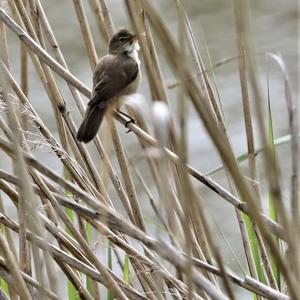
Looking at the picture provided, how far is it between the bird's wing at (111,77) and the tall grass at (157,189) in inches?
5.0

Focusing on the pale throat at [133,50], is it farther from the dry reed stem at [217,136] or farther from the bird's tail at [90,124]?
the dry reed stem at [217,136]

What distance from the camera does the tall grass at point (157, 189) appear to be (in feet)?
4.56

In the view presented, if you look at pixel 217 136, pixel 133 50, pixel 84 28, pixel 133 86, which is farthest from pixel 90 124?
pixel 217 136

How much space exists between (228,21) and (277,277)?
12.7 feet

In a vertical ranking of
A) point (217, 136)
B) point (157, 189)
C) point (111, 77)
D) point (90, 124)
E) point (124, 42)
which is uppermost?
point (124, 42)

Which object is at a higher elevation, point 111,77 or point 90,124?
point 111,77

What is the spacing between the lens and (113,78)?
9.55 feet

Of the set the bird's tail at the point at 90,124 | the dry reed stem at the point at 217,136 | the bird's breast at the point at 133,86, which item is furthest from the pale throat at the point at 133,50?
the dry reed stem at the point at 217,136

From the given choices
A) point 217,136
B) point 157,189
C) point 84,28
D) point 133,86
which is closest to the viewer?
point 217,136

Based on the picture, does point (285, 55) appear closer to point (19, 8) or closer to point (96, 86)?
point (96, 86)

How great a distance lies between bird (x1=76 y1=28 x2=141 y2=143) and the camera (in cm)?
253

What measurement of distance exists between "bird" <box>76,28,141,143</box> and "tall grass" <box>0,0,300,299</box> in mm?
69

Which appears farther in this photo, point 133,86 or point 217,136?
point 133,86

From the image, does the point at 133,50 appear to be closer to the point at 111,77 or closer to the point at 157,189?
the point at 111,77
